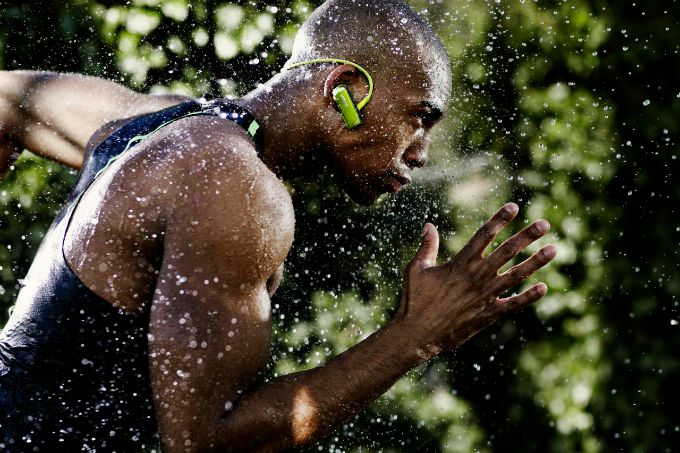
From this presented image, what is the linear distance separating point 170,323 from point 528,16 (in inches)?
174

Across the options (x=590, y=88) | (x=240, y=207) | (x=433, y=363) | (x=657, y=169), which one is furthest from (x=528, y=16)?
(x=240, y=207)

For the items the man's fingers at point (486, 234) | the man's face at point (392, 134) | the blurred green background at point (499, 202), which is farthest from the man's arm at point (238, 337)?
the blurred green background at point (499, 202)

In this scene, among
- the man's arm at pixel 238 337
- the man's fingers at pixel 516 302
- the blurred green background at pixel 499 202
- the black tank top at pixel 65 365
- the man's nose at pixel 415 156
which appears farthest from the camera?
the blurred green background at pixel 499 202

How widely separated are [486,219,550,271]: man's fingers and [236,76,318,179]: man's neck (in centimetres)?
57

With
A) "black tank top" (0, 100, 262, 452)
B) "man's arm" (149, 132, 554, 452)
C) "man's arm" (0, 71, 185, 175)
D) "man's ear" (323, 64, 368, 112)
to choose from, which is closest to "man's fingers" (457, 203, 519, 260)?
"man's arm" (149, 132, 554, 452)

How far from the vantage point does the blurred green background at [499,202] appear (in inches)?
185

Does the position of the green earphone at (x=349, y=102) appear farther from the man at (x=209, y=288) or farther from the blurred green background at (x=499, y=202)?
the blurred green background at (x=499, y=202)

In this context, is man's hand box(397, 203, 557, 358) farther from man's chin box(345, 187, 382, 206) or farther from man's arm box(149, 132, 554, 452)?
man's chin box(345, 187, 382, 206)

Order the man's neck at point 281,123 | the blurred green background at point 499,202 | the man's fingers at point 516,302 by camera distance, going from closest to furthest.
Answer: the man's fingers at point 516,302 → the man's neck at point 281,123 → the blurred green background at point 499,202

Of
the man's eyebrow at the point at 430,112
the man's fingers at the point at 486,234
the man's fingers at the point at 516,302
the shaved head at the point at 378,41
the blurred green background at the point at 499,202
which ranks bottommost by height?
the blurred green background at the point at 499,202

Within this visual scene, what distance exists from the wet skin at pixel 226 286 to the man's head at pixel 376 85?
0.30 metres

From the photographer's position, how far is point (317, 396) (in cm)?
150

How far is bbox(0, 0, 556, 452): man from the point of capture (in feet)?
4.51

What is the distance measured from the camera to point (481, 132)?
5.00 meters
